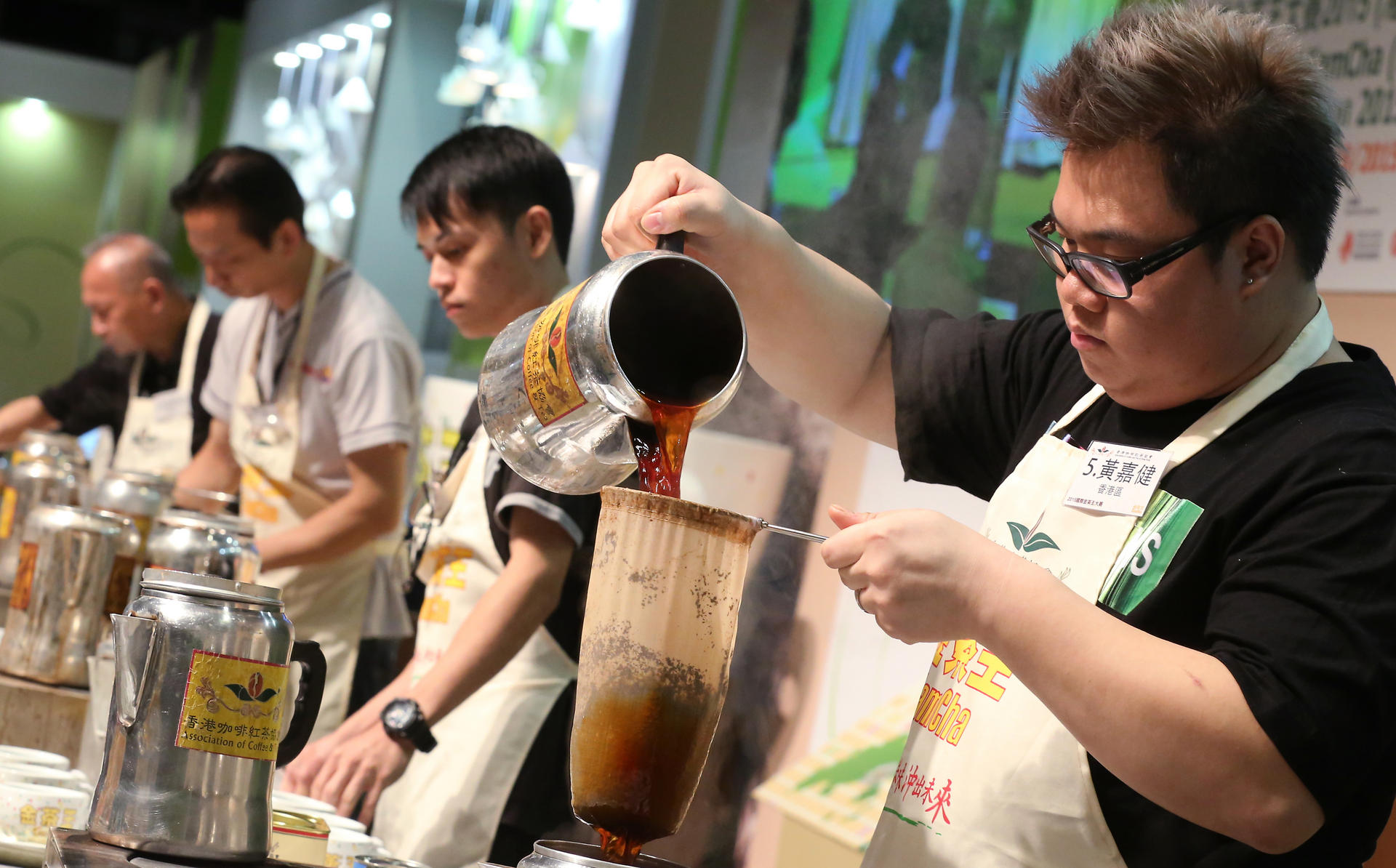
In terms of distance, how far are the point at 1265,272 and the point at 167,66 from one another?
26.5ft

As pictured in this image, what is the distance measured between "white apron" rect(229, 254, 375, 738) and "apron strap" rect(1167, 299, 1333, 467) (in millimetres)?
2012

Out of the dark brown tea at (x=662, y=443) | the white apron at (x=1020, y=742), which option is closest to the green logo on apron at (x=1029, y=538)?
the white apron at (x=1020, y=742)

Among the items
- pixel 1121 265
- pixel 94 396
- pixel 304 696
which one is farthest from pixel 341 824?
pixel 94 396

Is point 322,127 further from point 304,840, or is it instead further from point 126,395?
point 304,840

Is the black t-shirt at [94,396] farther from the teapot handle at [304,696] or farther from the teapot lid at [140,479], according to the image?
the teapot handle at [304,696]

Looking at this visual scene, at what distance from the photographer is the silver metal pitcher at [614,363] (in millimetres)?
1191

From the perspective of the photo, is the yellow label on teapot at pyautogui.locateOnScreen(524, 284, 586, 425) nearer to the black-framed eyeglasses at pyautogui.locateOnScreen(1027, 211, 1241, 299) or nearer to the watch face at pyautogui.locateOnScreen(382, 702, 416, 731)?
the black-framed eyeglasses at pyautogui.locateOnScreen(1027, 211, 1241, 299)

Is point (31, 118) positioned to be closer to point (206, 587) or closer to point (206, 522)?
point (206, 522)

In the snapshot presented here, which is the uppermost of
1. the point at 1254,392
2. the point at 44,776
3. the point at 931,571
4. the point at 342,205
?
the point at 342,205

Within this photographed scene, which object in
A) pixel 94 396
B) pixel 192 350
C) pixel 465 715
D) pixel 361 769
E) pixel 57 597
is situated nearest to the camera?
pixel 361 769

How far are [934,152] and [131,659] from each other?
1677mm

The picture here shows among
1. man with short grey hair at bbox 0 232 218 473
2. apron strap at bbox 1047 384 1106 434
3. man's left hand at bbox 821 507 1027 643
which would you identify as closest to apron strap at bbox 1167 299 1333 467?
apron strap at bbox 1047 384 1106 434

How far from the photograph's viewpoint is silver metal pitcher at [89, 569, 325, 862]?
111cm

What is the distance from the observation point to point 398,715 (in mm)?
1938
